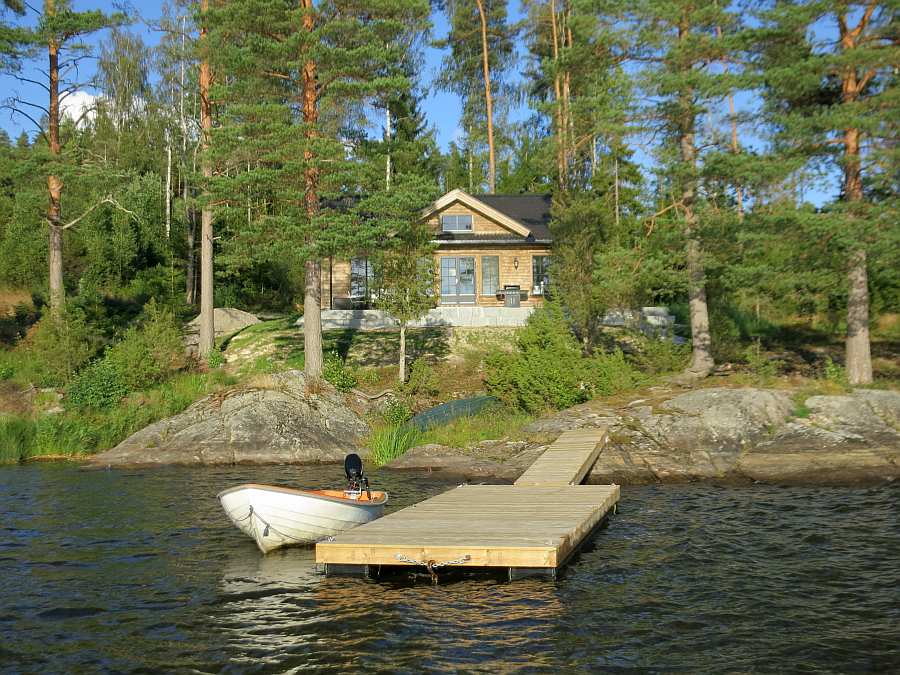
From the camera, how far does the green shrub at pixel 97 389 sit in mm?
25172

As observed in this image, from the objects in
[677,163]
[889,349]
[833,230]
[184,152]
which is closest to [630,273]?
[677,163]

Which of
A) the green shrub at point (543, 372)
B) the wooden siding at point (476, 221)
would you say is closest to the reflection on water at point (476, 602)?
the green shrub at point (543, 372)

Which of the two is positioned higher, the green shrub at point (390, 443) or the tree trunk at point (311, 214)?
the tree trunk at point (311, 214)

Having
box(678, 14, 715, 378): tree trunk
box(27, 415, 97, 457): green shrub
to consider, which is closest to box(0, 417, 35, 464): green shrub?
box(27, 415, 97, 457): green shrub

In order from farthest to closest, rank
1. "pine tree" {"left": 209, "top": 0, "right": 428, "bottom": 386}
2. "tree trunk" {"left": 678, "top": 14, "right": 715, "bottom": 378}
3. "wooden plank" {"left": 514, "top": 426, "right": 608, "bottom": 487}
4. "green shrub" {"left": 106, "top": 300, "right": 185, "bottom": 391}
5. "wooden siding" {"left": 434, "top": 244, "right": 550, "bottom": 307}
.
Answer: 1. "wooden siding" {"left": 434, "top": 244, "right": 550, "bottom": 307}
2. "green shrub" {"left": 106, "top": 300, "right": 185, "bottom": 391}
3. "pine tree" {"left": 209, "top": 0, "right": 428, "bottom": 386}
4. "tree trunk" {"left": 678, "top": 14, "right": 715, "bottom": 378}
5. "wooden plank" {"left": 514, "top": 426, "right": 608, "bottom": 487}

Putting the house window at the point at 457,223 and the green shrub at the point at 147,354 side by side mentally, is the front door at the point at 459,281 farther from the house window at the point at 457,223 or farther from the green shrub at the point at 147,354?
the green shrub at the point at 147,354

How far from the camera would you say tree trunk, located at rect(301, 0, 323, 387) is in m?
25.7

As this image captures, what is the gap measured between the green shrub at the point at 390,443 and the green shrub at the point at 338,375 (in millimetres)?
3987

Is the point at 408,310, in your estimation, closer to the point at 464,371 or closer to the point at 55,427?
the point at 464,371

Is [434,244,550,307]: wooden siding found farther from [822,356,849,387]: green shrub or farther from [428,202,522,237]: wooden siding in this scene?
[822,356,849,387]: green shrub

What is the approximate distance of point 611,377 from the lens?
905 inches

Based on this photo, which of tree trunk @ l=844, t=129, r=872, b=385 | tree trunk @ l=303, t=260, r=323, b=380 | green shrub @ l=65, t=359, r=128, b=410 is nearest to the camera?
tree trunk @ l=844, t=129, r=872, b=385

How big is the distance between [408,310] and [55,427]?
11.4m

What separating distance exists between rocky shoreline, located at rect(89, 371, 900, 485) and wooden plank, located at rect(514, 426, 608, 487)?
1.84 feet
